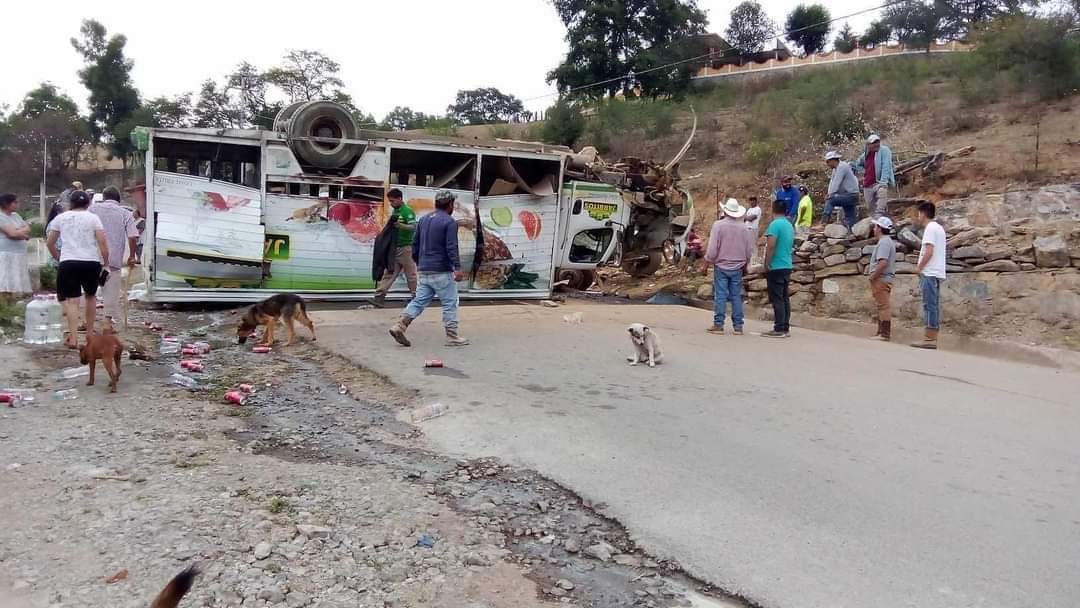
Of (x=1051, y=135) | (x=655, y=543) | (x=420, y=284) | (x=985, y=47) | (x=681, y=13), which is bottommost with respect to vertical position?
(x=655, y=543)

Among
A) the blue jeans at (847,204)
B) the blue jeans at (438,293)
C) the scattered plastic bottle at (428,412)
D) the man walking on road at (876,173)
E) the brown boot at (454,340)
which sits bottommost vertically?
the scattered plastic bottle at (428,412)

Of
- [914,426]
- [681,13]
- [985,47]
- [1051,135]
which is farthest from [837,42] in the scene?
[914,426]

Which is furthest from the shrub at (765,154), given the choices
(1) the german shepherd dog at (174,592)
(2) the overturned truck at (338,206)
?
(1) the german shepherd dog at (174,592)

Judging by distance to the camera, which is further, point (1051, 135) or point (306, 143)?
point (1051, 135)

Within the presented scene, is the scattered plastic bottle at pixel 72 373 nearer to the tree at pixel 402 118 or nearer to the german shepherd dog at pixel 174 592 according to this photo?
the german shepherd dog at pixel 174 592

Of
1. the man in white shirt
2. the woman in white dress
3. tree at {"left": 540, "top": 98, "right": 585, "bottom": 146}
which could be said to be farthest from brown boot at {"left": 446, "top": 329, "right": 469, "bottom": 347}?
tree at {"left": 540, "top": 98, "right": 585, "bottom": 146}

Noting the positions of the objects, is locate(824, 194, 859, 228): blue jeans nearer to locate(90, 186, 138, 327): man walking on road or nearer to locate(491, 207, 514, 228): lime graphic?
locate(491, 207, 514, 228): lime graphic

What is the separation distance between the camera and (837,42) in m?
46.2

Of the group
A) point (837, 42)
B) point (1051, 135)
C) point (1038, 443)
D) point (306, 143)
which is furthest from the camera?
point (837, 42)

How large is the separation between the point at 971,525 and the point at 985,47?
20.9 meters

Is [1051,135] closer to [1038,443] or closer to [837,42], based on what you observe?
[1038,443]

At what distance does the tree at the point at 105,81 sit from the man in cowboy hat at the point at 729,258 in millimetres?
47437

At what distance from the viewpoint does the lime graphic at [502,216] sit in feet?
39.7

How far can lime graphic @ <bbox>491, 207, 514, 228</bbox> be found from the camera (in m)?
12.1
